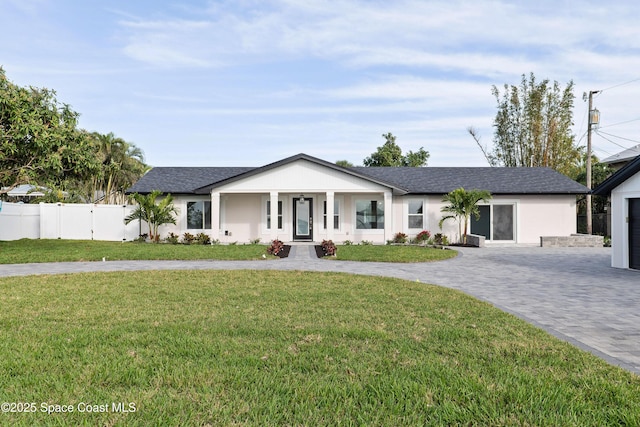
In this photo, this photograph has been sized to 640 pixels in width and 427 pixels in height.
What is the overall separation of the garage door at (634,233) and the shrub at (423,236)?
9895 millimetres

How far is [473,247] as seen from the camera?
2036 cm

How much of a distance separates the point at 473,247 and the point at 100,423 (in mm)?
19612

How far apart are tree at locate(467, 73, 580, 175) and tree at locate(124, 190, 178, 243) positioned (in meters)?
32.0

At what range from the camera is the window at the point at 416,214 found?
73.9 feet

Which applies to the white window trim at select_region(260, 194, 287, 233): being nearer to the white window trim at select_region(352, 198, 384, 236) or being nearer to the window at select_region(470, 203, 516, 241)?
the white window trim at select_region(352, 198, 384, 236)

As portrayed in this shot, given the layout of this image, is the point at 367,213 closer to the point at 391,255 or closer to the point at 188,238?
the point at 391,255

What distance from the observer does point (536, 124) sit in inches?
1438

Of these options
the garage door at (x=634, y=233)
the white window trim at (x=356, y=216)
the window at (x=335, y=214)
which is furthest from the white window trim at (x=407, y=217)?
the garage door at (x=634, y=233)

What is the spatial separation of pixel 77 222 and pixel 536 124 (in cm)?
3676

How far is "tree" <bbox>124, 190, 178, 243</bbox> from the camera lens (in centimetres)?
2067

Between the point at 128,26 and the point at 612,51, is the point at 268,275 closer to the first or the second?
the point at 128,26

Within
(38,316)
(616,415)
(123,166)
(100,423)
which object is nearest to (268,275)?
(38,316)

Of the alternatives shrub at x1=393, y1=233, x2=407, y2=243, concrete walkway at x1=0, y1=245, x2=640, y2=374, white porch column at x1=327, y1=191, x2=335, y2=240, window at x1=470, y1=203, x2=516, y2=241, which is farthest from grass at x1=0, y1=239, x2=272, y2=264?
window at x1=470, y1=203, x2=516, y2=241

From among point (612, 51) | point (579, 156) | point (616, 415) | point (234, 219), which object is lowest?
point (616, 415)
